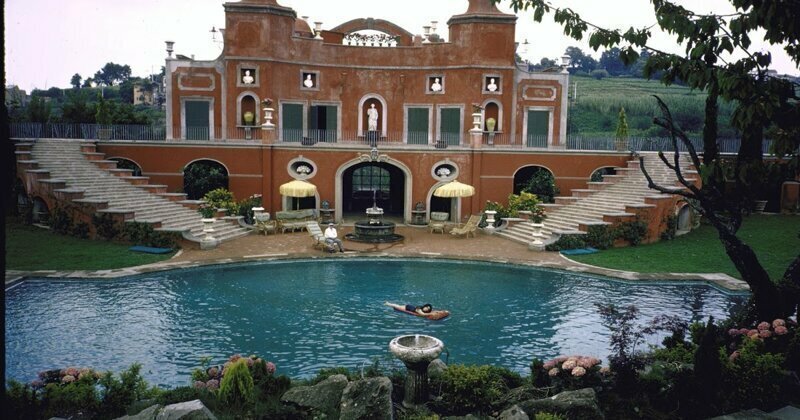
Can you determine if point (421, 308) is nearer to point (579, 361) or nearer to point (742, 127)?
point (579, 361)

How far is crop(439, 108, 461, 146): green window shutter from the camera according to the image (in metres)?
29.5

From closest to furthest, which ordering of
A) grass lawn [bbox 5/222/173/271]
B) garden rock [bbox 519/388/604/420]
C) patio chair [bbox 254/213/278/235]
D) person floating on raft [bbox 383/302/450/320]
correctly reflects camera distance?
1. garden rock [bbox 519/388/604/420]
2. person floating on raft [bbox 383/302/450/320]
3. grass lawn [bbox 5/222/173/271]
4. patio chair [bbox 254/213/278/235]

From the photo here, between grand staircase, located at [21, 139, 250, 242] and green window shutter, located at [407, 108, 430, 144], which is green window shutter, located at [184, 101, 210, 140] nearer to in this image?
grand staircase, located at [21, 139, 250, 242]

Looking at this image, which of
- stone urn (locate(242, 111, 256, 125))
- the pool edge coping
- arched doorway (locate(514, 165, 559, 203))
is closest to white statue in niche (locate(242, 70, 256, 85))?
stone urn (locate(242, 111, 256, 125))

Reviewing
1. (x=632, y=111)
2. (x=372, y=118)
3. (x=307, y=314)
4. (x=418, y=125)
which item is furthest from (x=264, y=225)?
(x=632, y=111)

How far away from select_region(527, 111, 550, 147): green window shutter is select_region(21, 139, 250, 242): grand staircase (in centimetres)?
1462

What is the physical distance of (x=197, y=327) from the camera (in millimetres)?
12242

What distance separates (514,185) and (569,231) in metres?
7.31

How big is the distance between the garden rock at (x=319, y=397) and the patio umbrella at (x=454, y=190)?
55.1ft

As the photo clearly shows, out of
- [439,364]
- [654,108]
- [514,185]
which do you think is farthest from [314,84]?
[654,108]

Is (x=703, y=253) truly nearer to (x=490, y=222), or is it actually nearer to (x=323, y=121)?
(x=490, y=222)

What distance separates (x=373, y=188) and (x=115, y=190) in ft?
43.3

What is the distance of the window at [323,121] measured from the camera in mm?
29625

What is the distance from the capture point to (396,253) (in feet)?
66.0
